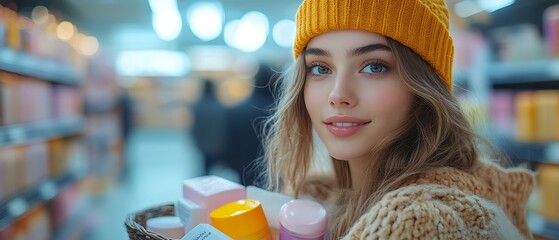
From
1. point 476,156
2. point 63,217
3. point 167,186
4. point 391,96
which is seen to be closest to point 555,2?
point 476,156

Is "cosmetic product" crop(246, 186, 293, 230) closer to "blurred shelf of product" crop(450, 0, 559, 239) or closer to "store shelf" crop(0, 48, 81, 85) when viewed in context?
"blurred shelf of product" crop(450, 0, 559, 239)

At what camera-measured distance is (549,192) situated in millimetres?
2195

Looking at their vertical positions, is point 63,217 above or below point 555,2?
below

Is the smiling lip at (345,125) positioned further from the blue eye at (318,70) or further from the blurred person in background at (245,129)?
the blurred person in background at (245,129)

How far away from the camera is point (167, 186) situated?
4.62 meters

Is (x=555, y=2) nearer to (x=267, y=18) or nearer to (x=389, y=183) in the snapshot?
(x=389, y=183)

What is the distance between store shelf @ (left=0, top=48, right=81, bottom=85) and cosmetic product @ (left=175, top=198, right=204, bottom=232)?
1.39 metres

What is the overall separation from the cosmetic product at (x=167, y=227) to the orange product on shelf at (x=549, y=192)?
2109 millimetres

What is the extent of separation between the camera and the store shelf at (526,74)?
228 centimetres

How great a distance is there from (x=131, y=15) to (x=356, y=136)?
547 cm

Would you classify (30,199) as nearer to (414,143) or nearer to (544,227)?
(414,143)

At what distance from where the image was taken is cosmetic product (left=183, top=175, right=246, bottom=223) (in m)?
0.87

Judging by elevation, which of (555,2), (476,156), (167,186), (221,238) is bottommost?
(167,186)

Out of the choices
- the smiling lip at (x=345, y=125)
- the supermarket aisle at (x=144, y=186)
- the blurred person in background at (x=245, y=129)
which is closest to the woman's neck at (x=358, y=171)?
the smiling lip at (x=345, y=125)
